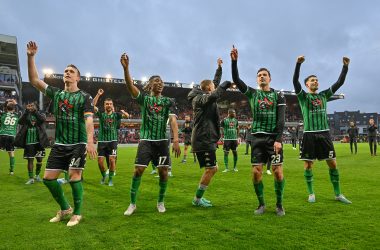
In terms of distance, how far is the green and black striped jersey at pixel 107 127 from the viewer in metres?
9.42

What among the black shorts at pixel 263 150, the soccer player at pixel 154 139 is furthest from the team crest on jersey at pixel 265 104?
the soccer player at pixel 154 139

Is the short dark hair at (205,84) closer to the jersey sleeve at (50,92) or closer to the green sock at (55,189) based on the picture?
the jersey sleeve at (50,92)

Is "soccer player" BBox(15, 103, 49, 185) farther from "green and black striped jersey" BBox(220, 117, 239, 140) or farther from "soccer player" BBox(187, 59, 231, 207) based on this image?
"green and black striped jersey" BBox(220, 117, 239, 140)

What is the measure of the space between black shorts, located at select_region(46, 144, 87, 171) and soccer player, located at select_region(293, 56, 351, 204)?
4447mm

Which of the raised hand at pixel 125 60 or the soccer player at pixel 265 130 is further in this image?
the soccer player at pixel 265 130

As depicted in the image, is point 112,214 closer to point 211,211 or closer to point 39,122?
point 211,211

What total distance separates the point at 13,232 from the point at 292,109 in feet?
234

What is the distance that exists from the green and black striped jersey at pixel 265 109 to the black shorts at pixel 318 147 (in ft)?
4.77

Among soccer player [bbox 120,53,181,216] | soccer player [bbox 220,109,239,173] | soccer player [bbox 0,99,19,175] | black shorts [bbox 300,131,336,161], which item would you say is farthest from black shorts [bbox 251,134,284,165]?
soccer player [bbox 0,99,19,175]

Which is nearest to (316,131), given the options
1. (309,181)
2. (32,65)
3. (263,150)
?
(309,181)

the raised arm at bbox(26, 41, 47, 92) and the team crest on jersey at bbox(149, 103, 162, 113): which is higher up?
the raised arm at bbox(26, 41, 47, 92)

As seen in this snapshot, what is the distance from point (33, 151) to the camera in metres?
9.99

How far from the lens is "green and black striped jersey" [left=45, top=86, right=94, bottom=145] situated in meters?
5.24

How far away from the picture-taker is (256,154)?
223 inches
